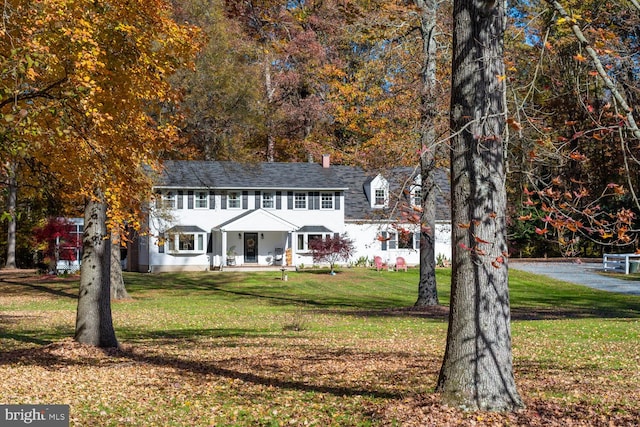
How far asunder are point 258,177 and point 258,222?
3.40 m

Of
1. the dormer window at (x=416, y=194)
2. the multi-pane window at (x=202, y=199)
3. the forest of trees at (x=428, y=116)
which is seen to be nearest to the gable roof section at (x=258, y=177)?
the multi-pane window at (x=202, y=199)

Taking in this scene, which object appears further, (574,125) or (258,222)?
(258,222)

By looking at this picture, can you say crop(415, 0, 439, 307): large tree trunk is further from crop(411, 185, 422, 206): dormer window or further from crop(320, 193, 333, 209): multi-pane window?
crop(320, 193, 333, 209): multi-pane window

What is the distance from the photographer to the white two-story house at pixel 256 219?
42.9 m

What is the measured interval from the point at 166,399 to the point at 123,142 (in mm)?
4538

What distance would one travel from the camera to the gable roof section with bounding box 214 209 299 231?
42.7 meters

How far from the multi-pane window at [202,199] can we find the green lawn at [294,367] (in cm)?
2008

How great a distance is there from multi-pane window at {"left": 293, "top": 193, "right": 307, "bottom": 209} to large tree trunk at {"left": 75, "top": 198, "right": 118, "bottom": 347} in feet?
107

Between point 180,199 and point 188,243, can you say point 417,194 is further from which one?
point 180,199

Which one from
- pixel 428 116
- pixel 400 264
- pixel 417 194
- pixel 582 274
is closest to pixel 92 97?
pixel 428 116

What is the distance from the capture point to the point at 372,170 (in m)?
21.4

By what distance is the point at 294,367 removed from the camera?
10680 millimetres

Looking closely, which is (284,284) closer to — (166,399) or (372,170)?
(372,170)

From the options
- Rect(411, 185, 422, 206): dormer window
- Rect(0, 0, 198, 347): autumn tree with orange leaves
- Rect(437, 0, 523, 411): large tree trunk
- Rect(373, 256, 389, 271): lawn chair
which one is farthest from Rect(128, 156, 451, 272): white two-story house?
Rect(437, 0, 523, 411): large tree trunk
